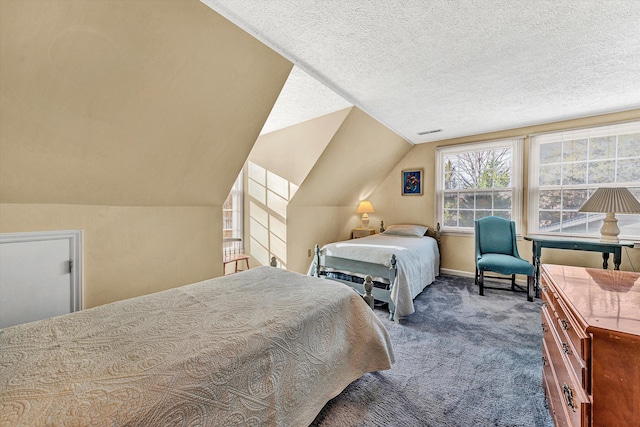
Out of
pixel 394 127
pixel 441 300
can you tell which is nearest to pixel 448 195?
pixel 394 127

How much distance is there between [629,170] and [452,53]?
10.3ft

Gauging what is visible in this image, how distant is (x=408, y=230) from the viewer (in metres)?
4.38

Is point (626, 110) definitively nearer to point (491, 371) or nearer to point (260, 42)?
point (491, 371)

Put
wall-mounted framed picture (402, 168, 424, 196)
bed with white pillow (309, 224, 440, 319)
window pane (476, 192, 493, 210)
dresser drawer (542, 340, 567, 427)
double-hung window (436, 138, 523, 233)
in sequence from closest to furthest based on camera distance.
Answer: dresser drawer (542, 340, 567, 427) < bed with white pillow (309, 224, 440, 319) < double-hung window (436, 138, 523, 233) < window pane (476, 192, 493, 210) < wall-mounted framed picture (402, 168, 424, 196)

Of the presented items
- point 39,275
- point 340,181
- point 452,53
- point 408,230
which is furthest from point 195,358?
point 408,230

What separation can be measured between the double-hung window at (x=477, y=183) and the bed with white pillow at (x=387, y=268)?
94cm

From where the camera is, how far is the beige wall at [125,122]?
127 cm

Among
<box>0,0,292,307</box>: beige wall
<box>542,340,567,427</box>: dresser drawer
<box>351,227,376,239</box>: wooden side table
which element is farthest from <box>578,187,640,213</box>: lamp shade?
<box>0,0,292,307</box>: beige wall

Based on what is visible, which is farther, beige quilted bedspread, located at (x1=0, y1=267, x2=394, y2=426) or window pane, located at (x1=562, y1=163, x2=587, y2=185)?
window pane, located at (x1=562, y1=163, x2=587, y2=185)

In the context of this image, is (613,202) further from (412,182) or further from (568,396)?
(412,182)

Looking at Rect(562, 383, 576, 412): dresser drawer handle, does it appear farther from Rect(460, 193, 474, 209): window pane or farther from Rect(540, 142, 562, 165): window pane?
Rect(540, 142, 562, 165): window pane

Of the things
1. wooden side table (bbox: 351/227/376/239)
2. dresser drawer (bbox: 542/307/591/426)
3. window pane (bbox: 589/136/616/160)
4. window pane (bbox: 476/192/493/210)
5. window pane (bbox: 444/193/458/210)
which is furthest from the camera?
wooden side table (bbox: 351/227/376/239)

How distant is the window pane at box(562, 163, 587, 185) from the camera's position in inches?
135

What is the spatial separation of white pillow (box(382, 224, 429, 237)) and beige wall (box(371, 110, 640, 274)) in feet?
0.82
